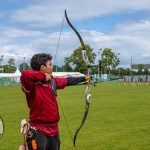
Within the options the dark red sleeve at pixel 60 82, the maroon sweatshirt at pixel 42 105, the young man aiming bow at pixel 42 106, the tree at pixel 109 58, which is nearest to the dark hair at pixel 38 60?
the young man aiming bow at pixel 42 106

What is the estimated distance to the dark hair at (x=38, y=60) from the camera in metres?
5.33

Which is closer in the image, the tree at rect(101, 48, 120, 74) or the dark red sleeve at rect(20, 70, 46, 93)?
the dark red sleeve at rect(20, 70, 46, 93)

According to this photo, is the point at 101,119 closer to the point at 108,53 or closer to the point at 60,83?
the point at 60,83

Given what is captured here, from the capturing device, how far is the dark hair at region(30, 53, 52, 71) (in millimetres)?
5332

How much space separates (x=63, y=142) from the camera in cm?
995

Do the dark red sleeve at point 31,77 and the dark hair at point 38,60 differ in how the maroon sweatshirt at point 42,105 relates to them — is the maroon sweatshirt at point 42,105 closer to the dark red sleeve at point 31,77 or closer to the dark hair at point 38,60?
the dark red sleeve at point 31,77

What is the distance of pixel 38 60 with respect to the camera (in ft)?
17.5

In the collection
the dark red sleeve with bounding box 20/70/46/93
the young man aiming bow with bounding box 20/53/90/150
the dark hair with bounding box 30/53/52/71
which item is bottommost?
the young man aiming bow with bounding box 20/53/90/150

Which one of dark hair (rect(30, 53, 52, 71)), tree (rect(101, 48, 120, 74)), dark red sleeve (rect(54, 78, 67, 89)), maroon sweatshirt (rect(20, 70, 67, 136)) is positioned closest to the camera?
maroon sweatshirt (rect(20, 70, 67, 136))

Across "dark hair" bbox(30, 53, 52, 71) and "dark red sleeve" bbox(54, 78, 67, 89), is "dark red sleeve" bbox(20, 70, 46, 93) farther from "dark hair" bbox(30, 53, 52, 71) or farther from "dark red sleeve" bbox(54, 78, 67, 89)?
"dark red sleeve" bbox(54, 78, 67, 89)

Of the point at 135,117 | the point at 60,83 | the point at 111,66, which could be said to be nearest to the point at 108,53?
the point at 111,66

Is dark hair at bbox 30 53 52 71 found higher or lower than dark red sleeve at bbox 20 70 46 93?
higher

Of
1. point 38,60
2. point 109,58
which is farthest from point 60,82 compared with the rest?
point 109,58

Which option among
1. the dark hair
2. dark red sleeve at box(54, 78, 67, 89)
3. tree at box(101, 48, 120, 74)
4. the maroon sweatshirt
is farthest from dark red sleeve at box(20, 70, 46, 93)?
tree at box(101, 48, 120, 74)
